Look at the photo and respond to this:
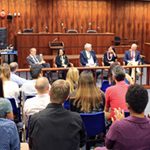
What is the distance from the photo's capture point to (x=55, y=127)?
2.54m

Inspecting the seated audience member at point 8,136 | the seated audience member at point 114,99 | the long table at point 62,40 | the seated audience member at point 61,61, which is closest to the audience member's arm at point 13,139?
the seated audience member at point 8,136

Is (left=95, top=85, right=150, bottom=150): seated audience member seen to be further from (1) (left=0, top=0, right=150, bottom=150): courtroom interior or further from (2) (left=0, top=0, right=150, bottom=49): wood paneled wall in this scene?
(2) (left=0, top=0, right=150, bottom=49): wood paneled wall

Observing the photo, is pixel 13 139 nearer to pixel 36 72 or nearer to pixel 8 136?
pixel 8 136

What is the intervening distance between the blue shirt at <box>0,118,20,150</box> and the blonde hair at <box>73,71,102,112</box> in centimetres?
152

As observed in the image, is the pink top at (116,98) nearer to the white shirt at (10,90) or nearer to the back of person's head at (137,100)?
the white shirt at (10,90)

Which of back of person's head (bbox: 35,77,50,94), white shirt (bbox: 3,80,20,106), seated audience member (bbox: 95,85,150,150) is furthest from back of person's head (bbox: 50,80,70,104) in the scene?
white shirt (bbox: 3,80,20,106)

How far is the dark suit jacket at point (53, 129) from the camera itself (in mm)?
2531

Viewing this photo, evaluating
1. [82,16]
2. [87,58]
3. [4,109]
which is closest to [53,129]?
[4,109]

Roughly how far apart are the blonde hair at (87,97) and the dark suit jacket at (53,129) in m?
1.32

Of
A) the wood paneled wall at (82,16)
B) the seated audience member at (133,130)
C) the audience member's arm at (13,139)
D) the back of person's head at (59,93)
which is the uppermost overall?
the wood paneled wall at (82,16)

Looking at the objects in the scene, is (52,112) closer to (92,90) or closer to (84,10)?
(92,90)

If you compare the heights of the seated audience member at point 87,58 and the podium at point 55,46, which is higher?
the podium at point 55,46

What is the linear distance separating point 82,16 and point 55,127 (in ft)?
41.1

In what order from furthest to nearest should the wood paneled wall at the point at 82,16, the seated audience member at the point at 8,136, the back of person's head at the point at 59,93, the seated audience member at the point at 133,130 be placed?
1. the wood paneled wall at the point at 82,16
2. the back of person's head at the point at 59,93
3. the seated audience member at the point at 8,136
4. the seated audience member at the point at 133,130
